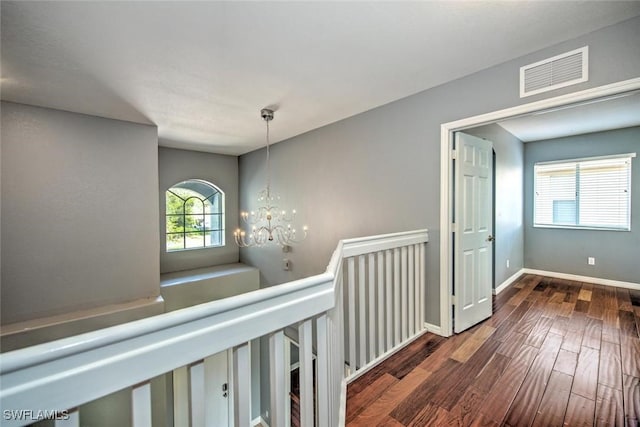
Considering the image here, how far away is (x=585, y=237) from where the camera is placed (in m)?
4.36

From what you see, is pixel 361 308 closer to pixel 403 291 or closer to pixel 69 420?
pixel 403 291

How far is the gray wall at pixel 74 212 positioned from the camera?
2.75m

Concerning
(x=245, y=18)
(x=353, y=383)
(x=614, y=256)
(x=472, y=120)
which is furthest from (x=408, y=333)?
(x=614, y=256)

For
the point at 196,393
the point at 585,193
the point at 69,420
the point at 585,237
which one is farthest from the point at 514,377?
the point at 585,193

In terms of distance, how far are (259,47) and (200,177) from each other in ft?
12.9

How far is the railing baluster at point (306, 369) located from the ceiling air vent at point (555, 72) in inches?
96.0

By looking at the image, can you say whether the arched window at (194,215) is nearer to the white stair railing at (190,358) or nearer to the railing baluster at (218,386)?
the railing baluster at (218,386)

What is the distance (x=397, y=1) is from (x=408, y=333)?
8.43 feet

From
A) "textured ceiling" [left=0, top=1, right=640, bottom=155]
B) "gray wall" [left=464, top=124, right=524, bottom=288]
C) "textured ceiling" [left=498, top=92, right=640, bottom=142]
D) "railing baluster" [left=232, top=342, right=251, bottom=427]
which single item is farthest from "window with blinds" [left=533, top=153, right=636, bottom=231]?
"railing baluster" [left=232, top=342, right=251, bottom=427]

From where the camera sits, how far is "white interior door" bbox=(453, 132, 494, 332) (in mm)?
2553

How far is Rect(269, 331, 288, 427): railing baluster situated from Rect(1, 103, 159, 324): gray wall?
3214mm

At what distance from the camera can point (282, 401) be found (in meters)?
1.04

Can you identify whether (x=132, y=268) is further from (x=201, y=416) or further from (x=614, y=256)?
(x=614, y=256)

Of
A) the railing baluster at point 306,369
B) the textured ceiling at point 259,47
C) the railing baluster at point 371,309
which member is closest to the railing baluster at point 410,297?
the railing baluster at point 371,309
